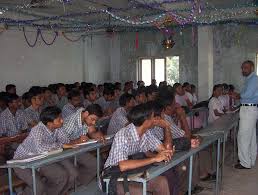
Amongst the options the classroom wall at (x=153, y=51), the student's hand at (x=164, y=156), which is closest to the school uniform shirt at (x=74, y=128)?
the student's hand at (x=164, y=156)

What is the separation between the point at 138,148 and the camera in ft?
10.7

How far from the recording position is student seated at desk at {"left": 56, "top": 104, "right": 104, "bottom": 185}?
13.9 feet

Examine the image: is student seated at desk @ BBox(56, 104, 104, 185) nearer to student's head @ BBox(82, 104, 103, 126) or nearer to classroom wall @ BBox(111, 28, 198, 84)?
student's head @ BBox(82, 104, 103, 126)

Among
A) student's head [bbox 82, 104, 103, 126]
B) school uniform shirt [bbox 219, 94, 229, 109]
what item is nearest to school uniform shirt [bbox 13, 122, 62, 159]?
student's head [bbox 82, 104, 103, 126]

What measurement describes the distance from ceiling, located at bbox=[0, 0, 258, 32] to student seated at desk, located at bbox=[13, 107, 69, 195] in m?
3.60

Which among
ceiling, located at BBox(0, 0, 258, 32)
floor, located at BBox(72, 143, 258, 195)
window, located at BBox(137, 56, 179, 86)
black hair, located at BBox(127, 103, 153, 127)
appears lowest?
floor, located at BBox(72, 143, 258, 195)

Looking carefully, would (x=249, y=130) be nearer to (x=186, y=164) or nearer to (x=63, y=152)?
(x=186, y=164)

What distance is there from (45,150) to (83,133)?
85 centimetres

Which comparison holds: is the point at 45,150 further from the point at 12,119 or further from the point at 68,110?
the point at 68,110

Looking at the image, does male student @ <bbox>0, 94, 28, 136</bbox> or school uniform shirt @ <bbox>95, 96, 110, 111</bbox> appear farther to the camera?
school uniform shirt @ <bbox>95, 96, 110, 111</bbox>

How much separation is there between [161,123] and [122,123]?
1594mm

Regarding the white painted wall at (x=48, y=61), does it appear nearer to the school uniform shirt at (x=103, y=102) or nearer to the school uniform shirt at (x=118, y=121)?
the school uniform shirt at (x=103, y=102)

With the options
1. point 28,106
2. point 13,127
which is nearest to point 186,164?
point 13,127

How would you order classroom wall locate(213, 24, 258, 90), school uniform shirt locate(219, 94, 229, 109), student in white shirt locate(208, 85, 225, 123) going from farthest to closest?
classroom wall locate(213, 24, 258, 90)
school uniform shirt locate(219, 94, 229, 109)
student in white shirt locate(208, 85, 225, 123)
